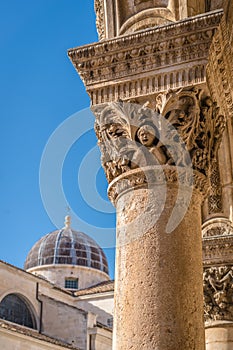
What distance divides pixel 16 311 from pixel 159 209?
2520 cm

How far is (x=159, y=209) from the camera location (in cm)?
364

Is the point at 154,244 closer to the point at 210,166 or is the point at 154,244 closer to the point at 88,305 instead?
the point at 210,166

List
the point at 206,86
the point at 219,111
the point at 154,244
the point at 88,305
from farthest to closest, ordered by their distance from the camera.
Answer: the point at 88,305 < the point at 219,111 < the point at 206,86 < the point at 154,244

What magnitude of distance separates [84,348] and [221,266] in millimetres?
21043

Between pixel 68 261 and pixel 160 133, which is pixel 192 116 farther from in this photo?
pixel 68 261

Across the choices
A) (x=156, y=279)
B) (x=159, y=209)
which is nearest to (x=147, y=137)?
(x=159, y=209)

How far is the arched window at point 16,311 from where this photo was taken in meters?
27.4

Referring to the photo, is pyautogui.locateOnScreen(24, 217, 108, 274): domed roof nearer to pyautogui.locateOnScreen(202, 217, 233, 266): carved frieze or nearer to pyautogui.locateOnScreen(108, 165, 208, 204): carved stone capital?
Answer: pyautogui.locateOnScreen(202, 217, 233, 266): carved frieze

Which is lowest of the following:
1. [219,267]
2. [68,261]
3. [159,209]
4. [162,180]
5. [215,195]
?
[159,209]

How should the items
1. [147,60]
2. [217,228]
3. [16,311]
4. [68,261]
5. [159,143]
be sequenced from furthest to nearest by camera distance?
[68,261] < [16,311] < [217,228] < [147,60] < [159,143]

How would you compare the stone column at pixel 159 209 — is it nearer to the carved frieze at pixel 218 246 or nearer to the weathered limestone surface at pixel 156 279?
the weathered limestone surface at pixel 156 279

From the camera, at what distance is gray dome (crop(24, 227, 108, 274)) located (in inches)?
1417

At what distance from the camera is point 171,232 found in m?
3.57

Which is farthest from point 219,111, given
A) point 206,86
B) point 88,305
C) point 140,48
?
point 88,305
